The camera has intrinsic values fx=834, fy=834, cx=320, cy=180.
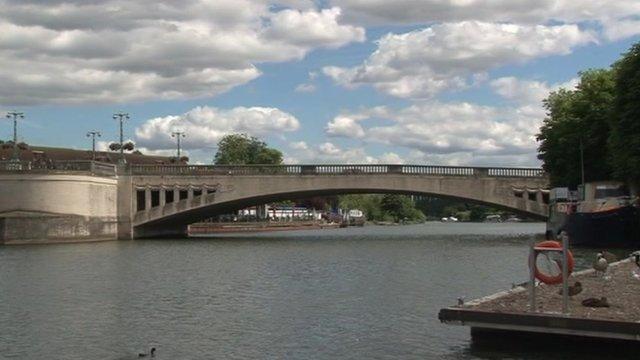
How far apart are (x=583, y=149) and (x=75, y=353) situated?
181 ft

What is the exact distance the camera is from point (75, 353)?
20.0m

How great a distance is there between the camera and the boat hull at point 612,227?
5522cm

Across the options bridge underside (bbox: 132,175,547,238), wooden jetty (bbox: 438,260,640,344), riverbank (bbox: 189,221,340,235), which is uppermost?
bridge underside (bbox: 132,175,547,238)

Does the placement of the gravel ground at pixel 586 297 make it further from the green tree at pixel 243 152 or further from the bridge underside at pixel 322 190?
the green tree at pixel 243 152

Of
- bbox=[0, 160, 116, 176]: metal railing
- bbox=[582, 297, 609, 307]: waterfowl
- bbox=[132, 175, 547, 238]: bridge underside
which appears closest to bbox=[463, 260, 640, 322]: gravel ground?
bbox=[582, 297, 609, 307]: waterfowl

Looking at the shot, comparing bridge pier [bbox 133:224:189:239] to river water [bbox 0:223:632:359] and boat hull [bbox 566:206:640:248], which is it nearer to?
river water [bbox 0:223:632:359]

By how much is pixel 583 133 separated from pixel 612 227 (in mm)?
14117

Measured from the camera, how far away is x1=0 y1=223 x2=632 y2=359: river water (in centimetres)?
2028

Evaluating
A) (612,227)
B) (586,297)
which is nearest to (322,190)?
(612,227)

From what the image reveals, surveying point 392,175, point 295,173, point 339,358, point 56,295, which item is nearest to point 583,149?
point 392,175

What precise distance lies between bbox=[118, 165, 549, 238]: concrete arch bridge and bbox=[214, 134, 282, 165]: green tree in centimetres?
6243

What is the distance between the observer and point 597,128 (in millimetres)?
66562

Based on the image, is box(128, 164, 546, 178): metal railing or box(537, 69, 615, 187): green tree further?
box(128, 164, 546, 178): metal railing

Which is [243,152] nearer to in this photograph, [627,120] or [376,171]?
[376,171]
